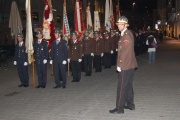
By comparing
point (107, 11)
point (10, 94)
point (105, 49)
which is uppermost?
point (107, 11)

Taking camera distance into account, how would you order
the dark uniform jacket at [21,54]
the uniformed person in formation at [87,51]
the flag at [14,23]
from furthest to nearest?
1. the flag at [14,23]
2. the uniformed person in formation at [87,51]
3. the dark uniform jacket at [21,54]

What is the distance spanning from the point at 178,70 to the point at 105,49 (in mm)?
3861

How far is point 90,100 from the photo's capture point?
341 inches

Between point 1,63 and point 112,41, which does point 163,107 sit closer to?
point 112,41

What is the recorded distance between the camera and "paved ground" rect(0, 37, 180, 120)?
23.6 feet

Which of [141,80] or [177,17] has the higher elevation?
[177,17]

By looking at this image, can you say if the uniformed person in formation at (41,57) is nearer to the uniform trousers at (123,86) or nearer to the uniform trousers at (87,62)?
the uniform trousers at (87,62)

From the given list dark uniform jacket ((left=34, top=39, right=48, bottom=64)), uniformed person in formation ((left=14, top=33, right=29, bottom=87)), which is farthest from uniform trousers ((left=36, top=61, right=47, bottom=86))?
uniformed person in formation ((left=14, top=33, right=29, bottom=87))

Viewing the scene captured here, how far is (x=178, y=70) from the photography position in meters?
14.1

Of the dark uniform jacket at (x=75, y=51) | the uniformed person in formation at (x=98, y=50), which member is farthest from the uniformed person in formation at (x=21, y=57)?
the uniformed person in formation at (x=98, y=50)

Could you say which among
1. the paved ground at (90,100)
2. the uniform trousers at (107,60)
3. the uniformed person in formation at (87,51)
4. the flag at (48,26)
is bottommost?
the paved ground at (90,100)

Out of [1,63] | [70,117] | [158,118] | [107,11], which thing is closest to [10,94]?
[70,117]

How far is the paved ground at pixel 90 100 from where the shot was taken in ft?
23.6

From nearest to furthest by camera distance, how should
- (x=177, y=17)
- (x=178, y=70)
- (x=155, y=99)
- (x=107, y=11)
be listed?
1. (x=155, y=99)
2. (x=178, y=70)
3. (x=107, y=11)
4. (x=177, y=17)
